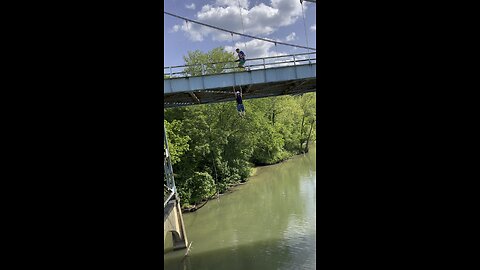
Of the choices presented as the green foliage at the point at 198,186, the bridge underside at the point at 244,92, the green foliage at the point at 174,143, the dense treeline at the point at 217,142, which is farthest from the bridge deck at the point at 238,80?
the green foliage at the point at 198,186

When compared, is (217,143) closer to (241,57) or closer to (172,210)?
(241,57)

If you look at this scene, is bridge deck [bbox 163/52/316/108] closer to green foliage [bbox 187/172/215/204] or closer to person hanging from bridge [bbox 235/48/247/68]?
person hanging from bridge [bbox 235/48/247/68]

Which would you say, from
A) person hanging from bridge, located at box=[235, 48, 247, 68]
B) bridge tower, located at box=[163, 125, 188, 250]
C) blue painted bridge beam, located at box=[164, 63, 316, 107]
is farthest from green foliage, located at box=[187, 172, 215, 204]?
person hanging from bridge, located at box=[235, 48, 247, 68]

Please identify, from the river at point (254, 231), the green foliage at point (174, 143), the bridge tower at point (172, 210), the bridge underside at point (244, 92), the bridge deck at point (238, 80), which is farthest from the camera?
the green foliage at point (174, 143)

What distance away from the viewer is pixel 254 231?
1366cm

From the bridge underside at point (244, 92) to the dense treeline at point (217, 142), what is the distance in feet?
8.62

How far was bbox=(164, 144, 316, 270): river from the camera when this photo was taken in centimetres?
1097

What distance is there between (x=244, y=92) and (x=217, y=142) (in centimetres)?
679

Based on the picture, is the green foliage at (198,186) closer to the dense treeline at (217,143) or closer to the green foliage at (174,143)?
the dense treeline at (217,143)

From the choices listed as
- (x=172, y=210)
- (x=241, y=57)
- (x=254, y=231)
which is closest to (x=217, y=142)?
(x=254, y=231)

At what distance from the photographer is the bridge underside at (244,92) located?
12.8 metres
